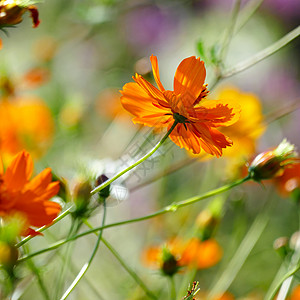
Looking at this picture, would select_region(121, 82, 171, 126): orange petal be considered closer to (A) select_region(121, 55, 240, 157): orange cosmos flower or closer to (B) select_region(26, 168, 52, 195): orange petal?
(A) select_region(121, 55, 240, 157): orange cosmos flower

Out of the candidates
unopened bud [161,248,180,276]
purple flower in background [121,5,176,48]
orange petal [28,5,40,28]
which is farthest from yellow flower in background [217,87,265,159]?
purple flower in background [121,5,176,48]

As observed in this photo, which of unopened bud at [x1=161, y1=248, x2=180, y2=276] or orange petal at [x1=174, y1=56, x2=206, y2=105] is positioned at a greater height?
orange petal at [x1=174, y1=56, x2=206, y2=105]

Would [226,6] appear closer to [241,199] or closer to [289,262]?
[241,199]

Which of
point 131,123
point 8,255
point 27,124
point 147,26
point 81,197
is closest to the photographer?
point 8,255

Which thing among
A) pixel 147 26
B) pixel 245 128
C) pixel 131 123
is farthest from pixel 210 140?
pixel 147 26

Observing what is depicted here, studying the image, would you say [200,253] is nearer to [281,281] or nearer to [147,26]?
[281,281]
